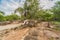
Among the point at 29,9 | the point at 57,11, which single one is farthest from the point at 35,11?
the point at 57,11

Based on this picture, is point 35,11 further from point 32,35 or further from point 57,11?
point 32,35

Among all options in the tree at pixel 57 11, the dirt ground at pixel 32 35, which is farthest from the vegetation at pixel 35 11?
the dirt ground at pixel 32 35

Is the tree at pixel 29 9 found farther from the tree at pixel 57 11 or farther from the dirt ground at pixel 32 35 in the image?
the dirt ground at pixel 32 35

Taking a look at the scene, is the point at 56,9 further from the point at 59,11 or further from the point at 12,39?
the point at 12,39

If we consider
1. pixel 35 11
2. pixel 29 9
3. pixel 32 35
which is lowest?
pixel 35 11

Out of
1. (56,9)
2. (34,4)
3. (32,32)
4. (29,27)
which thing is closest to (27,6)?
(34,4)

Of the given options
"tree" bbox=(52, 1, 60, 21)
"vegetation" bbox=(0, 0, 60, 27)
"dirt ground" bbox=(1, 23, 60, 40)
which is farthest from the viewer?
"vegetation" bbox=(0, 0, 60, 27)

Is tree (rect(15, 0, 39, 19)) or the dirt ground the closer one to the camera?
the dirt ground

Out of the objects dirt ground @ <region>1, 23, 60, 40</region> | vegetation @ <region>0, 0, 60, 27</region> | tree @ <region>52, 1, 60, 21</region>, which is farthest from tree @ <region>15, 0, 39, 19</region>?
dirt ground @ <region>1, 23, 60, 40</region>

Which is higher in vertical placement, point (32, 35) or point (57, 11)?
point (32, 35)

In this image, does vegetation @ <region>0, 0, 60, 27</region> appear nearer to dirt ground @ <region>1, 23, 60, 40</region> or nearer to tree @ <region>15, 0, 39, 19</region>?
tree @ <region>15, 0, 39, 19</region>

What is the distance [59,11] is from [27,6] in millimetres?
3517

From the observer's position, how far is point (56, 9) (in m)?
15.0

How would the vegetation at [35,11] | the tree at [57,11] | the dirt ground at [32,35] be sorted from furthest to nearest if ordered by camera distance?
the vegetation at [35,11]
the tree at [57,11]
the dirt ground at [32,35]
